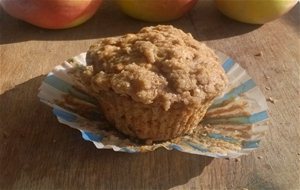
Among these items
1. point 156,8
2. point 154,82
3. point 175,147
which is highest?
point 154,82

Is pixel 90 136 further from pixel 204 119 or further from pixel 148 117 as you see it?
pixel 204 119

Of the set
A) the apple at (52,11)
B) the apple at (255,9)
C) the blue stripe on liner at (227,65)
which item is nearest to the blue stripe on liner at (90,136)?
the blue stripe on liner at (227,65)

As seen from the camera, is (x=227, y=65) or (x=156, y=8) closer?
(x=227, y=65)

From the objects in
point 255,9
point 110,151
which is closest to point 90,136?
point 110,151

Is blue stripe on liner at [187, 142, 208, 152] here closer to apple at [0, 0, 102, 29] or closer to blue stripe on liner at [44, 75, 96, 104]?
blue stripe on liner at [44, 75, 96, 104]

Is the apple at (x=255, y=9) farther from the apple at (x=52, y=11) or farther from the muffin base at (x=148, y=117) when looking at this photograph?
the muffin base at (x=148, y=117)

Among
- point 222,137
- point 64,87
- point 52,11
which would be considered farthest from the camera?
point 52,11

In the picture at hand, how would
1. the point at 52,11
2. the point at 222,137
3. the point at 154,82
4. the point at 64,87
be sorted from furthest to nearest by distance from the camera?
the point at 52,11, the point at 64,87, the point at 222,137, the point at 154,82
